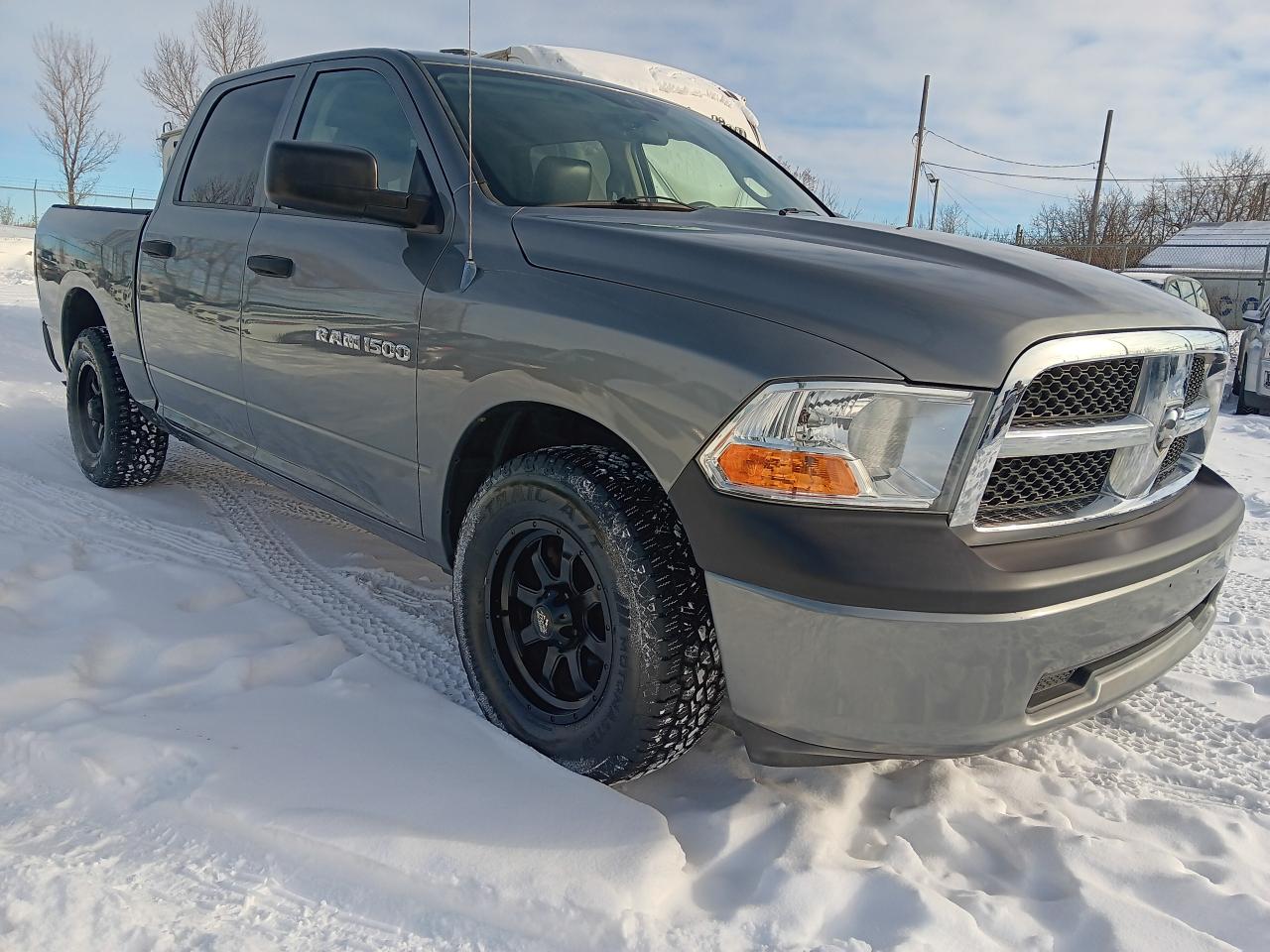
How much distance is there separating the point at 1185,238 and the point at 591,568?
22495 mm

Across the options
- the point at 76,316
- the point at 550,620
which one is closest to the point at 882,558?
the point at 550,620

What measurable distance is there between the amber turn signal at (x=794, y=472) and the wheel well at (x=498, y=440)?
0.56m

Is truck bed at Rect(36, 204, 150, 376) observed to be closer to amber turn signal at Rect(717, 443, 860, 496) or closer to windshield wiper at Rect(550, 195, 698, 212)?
windshield wiper at Rect(550, 195, 698, 212)

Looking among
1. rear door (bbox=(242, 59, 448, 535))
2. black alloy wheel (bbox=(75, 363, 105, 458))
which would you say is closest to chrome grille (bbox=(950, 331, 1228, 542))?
rear door (bbox=(242, 59, 448, 535))

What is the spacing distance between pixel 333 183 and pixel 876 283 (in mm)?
1412

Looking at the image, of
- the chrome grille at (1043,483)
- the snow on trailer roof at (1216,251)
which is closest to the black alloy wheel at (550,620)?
the chrome grille at (1043,483)

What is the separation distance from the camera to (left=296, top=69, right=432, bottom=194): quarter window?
272cm

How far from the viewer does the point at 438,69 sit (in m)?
2.81

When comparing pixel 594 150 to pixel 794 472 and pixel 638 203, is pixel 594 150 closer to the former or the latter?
pixel 638 203

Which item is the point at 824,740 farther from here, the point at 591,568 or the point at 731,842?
the point at 591,568

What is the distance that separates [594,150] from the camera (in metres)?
2.85

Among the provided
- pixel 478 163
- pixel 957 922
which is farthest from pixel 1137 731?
pixel 478 163

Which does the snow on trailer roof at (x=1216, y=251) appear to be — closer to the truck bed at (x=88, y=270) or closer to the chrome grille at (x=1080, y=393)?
the chrome grille at (x=1080, y=393)

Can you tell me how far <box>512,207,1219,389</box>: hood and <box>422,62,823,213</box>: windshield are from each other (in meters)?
0.27
